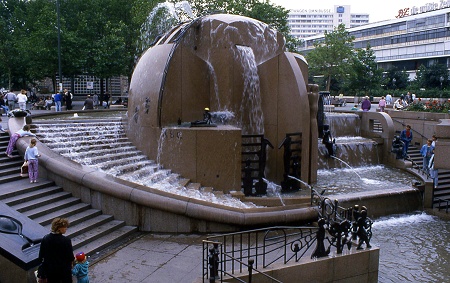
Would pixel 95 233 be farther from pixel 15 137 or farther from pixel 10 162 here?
pixel 15 137

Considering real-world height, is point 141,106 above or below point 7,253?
above

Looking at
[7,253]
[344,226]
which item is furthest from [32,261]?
[344,226]

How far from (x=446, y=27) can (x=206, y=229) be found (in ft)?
206

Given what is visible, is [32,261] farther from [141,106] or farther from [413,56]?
[413,56]

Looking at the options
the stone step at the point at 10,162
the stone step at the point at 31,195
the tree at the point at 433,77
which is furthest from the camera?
the tree at the point at 433,77

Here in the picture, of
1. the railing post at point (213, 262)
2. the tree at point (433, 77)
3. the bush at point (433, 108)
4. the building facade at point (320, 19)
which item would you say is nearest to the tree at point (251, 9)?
the bush at point (433, 108)

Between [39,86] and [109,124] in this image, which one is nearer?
[109,124]

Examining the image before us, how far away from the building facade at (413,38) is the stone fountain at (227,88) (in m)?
50.2

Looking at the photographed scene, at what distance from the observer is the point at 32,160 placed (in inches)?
423

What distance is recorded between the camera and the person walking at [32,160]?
10.7 m

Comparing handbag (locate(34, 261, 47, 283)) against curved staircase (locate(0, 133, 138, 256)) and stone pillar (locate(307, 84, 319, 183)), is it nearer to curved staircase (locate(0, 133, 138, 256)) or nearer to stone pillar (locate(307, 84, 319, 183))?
curved staircase (locate(0, 133, 138, 256))

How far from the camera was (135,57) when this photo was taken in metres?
37.8

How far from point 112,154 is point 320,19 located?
191 m

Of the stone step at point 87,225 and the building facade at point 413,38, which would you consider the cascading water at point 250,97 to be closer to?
Result: the stone step at point 87,225
